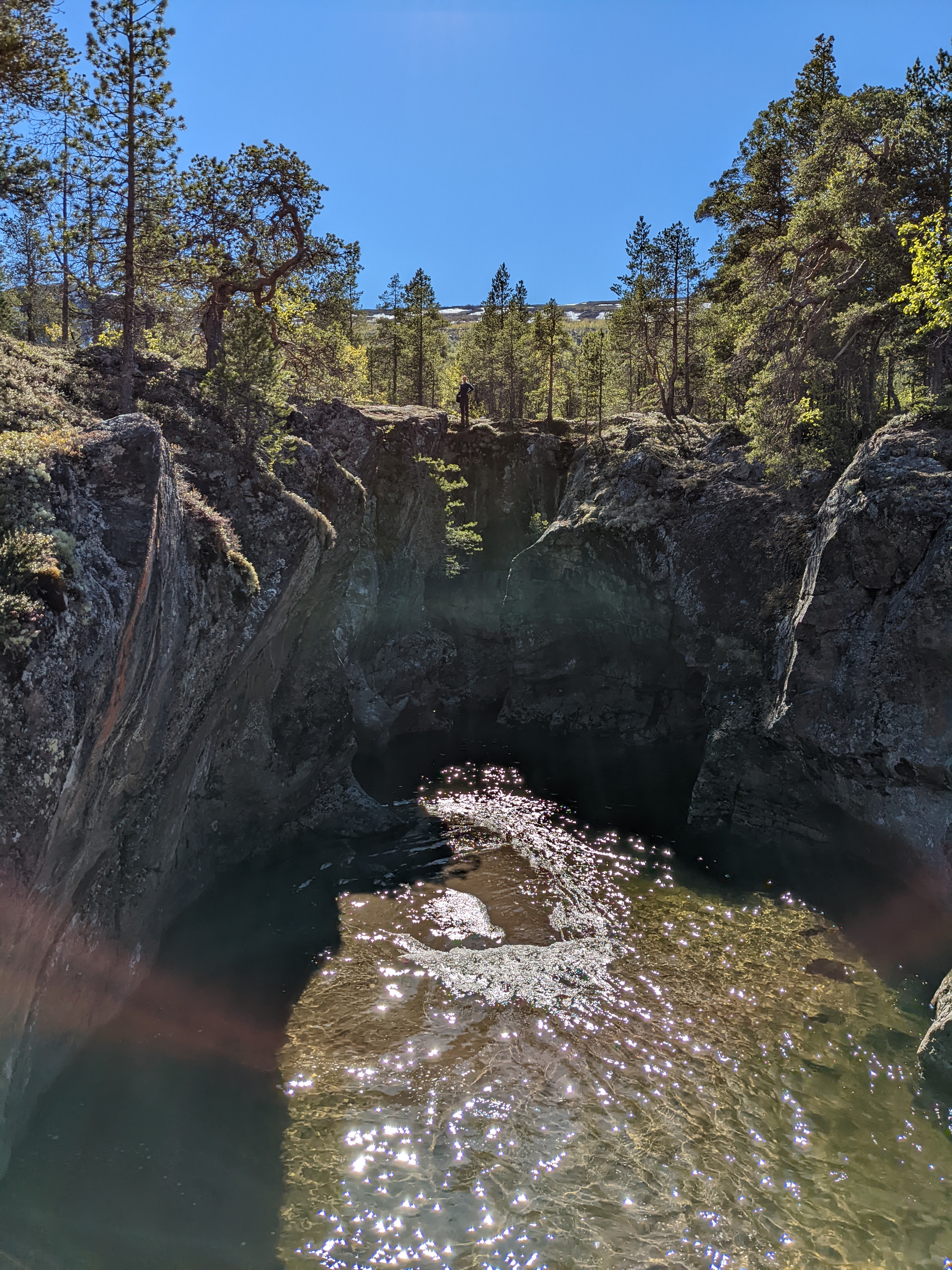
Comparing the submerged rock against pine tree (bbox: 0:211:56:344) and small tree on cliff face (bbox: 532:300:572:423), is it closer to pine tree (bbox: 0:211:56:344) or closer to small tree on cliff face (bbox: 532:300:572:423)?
pine tree (bbox: 0:211:56:344)

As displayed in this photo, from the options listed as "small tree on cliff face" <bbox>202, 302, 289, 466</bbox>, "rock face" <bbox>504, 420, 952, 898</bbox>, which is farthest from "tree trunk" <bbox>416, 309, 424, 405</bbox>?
"small tree on cliff face" <bbox>202, 302, 289, 466</bbox>

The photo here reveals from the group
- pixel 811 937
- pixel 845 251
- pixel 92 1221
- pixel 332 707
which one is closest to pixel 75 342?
Result: pixel 332 707

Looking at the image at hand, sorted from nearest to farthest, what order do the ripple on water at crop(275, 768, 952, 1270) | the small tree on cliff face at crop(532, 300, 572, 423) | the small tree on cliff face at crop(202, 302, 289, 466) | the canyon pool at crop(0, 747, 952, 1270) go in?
the canyon pool at crop(0, 747, 952, 1270)
the ripple on water at crop(275, 768, 952, 1270)
the small tree on cliff face at crop(202, 302, 289, 466)
the small tree on cliff face at crop(532, 300, 572, 423)

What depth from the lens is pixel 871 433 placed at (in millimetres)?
23719

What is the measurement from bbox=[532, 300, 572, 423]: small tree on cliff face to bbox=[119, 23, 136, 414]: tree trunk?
125 ft

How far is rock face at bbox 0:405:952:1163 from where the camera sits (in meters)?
10.9

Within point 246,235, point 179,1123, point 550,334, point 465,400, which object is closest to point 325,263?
point 246,235

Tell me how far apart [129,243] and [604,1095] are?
24.8 metres

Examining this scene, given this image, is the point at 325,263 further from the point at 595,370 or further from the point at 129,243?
the point at 595,370

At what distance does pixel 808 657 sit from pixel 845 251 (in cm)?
1551

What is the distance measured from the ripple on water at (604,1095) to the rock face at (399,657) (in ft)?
14.4

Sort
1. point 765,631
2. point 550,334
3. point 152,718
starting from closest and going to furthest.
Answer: point 152,718
point 765,631
point 550,334

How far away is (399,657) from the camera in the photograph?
36500mm

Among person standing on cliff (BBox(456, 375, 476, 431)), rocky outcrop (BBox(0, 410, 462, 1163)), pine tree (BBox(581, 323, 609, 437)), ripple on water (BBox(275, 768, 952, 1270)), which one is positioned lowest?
ripple on water (BBox(275, 768, 952, 1270))
